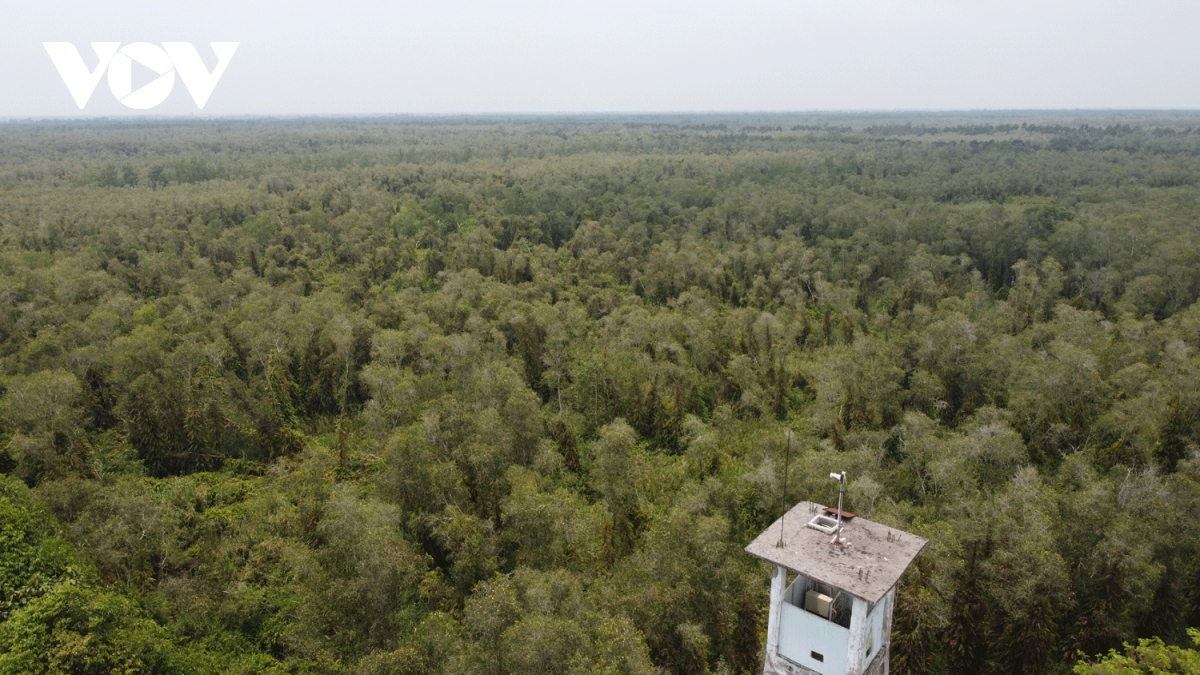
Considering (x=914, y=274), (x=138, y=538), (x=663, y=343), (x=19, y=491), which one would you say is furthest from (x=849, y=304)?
(x=19, y=491)

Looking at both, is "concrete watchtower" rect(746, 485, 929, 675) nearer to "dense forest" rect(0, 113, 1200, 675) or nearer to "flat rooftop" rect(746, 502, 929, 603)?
"flat rooftop" rect(746, 502, 929, 603)

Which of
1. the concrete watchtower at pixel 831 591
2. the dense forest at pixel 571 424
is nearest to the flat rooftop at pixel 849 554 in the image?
the concrete watchtower at pixel 831 591

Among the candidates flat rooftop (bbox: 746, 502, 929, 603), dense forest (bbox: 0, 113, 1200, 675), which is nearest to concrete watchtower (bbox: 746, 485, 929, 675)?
flat rooftop (bbox: 746, 502, 929, 603)

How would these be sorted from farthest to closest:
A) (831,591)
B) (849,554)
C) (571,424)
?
1. (571,424)
2. (831,591)
3. (849,554)

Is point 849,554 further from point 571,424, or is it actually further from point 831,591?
point 571,424

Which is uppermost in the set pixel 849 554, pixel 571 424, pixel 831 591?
pixel 849 554

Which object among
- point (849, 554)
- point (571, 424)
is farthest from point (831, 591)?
point (571, 424)

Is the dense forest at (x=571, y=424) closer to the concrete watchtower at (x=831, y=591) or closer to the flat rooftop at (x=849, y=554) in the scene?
the concrete watchtower at (x=831, y=591)
